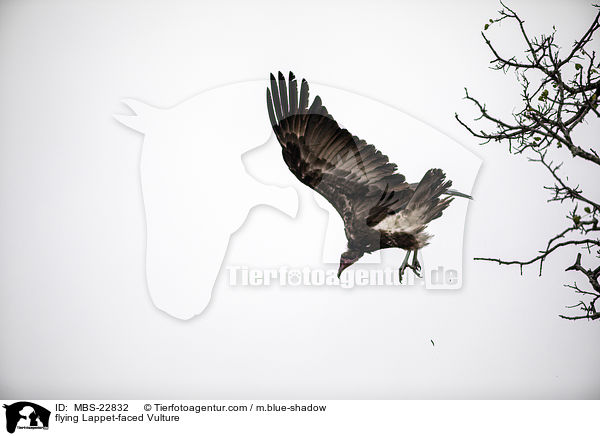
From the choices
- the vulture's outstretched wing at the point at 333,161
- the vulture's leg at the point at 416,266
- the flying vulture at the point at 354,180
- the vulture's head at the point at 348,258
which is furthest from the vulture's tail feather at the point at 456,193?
the vulture's head at the point at 348,258

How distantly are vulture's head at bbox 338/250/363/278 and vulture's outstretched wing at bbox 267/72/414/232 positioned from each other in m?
0.12

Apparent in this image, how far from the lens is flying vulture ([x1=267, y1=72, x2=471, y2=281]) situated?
221 cm

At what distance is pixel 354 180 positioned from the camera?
2260mm

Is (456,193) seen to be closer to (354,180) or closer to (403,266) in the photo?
(403,266)

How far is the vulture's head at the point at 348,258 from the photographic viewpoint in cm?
240

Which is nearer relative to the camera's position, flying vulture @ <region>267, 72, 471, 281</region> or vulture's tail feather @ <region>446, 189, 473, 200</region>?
flying vulture @ <region>267, 72, 471, 281</region>
